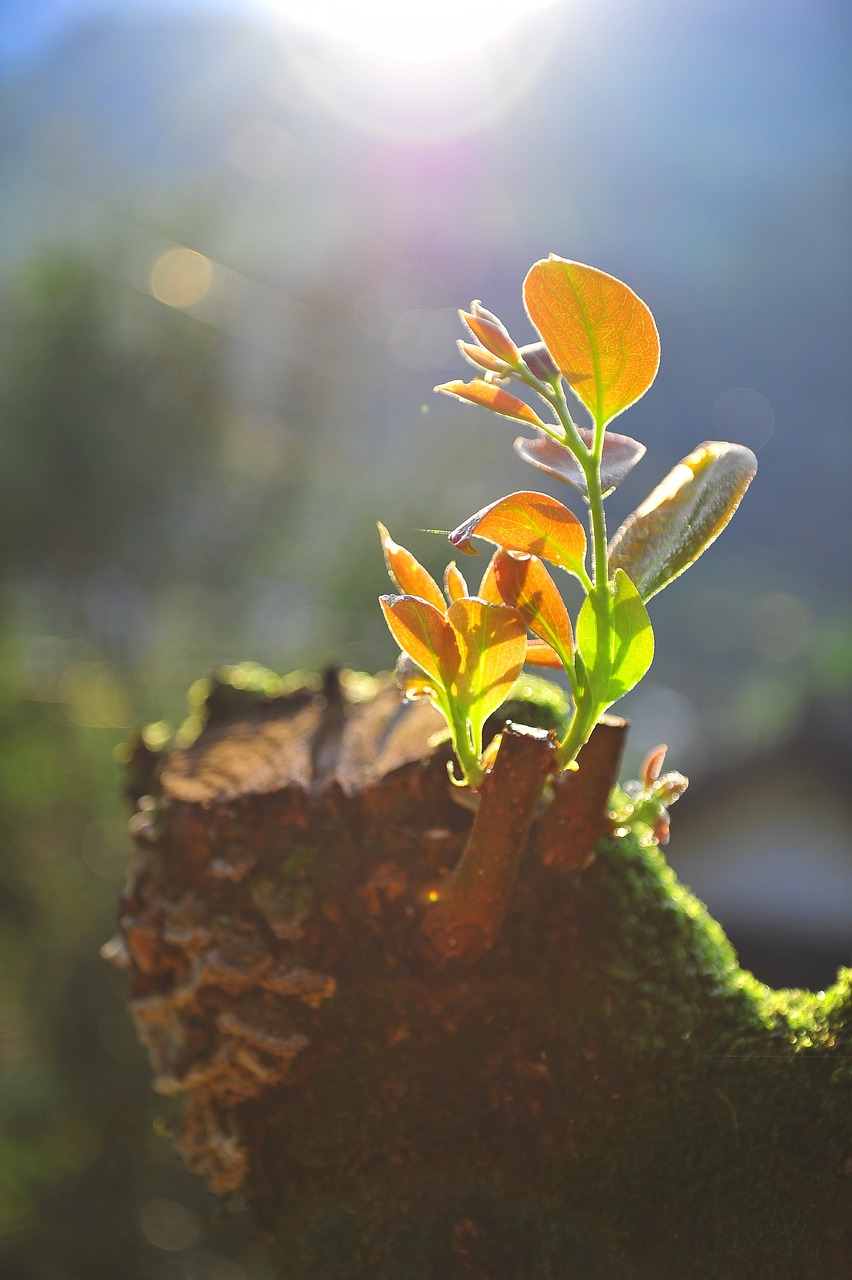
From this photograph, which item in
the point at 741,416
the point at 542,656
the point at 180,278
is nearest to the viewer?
the point at 542,656

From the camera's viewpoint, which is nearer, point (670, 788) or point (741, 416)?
point (670, 788)

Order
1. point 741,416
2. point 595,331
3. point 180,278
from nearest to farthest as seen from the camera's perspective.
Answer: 1. point 595,331
2. point 180,278
3. point 741,416

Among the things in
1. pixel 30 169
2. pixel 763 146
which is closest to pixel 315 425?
pixel 30 169

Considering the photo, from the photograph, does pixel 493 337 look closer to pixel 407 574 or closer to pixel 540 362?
pixel 540 362

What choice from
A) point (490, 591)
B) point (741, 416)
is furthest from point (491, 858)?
point (741, 416)

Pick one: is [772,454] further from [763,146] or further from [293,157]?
[763,146]

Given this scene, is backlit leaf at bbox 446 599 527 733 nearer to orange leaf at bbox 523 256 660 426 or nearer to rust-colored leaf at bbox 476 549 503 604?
rust-colored leaf at bbox 476 549 503 604
